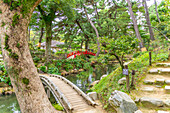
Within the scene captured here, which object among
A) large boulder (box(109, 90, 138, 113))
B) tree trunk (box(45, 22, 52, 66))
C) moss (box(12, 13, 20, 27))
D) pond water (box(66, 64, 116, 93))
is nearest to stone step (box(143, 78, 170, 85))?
large boulder (box(109, 90, 138, 113))

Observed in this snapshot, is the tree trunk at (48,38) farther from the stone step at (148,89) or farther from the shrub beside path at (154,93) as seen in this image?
the stone step at (148,89)

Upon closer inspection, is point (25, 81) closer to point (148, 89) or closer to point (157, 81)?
point (148, 89)

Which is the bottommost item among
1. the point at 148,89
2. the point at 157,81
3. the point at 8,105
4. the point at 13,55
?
the point at 8,105

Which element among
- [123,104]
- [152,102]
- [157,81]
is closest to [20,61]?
[123,104]

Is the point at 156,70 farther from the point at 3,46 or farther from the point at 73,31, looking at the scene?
the point at 73,31

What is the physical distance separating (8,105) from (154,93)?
9.03m

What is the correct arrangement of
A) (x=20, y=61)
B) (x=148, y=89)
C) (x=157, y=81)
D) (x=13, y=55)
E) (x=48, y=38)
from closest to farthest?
(x=13, y=55), (x=20, y=61), (x=148, y=89), (x=157, y=81), (x=48, y=38)

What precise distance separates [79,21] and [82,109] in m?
16.6

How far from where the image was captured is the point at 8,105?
771cm

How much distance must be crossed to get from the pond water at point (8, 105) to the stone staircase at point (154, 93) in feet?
23.8

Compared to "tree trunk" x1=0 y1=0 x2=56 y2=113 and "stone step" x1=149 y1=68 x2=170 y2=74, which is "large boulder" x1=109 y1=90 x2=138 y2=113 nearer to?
"tree trunk" x1=0 y1=0 x2=56 y2=113

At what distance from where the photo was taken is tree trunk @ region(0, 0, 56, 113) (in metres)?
3.29

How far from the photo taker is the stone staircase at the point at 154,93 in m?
3.53

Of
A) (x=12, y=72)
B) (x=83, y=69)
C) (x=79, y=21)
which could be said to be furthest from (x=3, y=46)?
(x=79, y=21)
